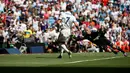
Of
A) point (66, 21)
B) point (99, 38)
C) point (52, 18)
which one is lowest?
point (99, 38)

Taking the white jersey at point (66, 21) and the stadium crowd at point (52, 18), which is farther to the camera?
the stadium crowd at point (52, 18)

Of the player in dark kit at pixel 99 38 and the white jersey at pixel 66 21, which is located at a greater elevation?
the white jersey at pixel 66 21

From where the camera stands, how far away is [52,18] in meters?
25.9

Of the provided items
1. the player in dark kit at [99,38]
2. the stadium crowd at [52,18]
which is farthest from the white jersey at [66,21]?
the stadium crowd at [52,18]

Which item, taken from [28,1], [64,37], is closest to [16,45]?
[28,1]

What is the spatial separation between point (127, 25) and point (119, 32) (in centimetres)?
157

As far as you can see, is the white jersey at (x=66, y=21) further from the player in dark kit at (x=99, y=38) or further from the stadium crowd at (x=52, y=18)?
the stadium crowd at (x=52, y=18)

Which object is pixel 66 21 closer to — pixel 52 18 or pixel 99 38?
pixel 99 38

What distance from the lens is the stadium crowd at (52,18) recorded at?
24266 mm

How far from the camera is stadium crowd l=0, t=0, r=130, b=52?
24266mm

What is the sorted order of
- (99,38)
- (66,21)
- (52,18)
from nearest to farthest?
(66,21)
(99,38)
(52,18)

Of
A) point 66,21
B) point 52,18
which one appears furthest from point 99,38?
point 52,18

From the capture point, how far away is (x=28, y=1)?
27.1m
